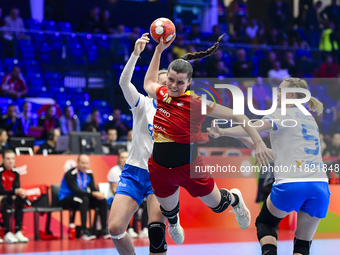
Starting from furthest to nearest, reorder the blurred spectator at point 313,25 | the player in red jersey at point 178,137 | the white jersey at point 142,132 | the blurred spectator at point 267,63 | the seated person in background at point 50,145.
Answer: the blurred spectator at point 313,25
the blurred spectator at point 267,63
the seated person in background at point 50,145
the white jersey at point 142,132
the player in red jersey at point 178,137

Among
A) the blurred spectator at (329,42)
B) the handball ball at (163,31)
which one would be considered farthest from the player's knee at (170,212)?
the blurred spectator at (329,42)

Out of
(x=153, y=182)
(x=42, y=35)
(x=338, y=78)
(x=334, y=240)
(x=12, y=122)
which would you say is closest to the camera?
(x=153, y=182)

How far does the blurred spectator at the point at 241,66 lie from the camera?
1444 centimetres

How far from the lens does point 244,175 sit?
10.4 m

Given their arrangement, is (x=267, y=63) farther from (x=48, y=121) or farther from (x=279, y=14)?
(x=48, y=121)

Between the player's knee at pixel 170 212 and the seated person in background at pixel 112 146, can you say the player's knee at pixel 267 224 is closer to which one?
the player's knee at pixel 170 212

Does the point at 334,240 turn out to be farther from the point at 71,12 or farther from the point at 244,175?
the point at 71,12

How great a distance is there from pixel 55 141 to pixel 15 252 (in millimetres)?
3666

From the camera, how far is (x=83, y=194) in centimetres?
901

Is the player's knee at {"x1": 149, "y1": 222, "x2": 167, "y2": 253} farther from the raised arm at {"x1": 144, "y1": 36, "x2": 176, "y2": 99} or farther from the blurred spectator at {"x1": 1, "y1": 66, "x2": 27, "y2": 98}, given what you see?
the blurred spectator at {"x1": 1, "y1": 66, "x2": 27, "y2": 98}

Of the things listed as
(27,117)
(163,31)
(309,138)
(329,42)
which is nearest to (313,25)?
(329,42)

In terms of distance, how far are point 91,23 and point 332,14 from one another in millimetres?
9500

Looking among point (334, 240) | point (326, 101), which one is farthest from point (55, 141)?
point (326, 101)

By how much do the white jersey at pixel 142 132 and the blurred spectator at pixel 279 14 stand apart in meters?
14.6
